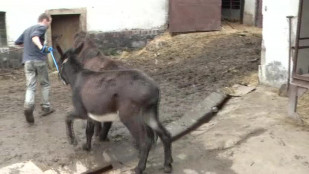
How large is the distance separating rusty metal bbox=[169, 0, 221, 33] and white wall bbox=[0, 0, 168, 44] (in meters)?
0.30

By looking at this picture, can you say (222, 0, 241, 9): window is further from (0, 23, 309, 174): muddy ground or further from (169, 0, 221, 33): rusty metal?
(0, 23, 309, 174): muddy ground

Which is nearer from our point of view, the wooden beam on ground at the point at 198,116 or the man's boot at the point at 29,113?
the wooden beam on ground at the point at 198,116

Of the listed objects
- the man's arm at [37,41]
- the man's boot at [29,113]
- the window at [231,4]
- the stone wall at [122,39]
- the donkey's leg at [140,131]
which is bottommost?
the man's boot at [29,113]

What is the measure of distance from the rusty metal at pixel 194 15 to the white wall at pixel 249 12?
5.03ft

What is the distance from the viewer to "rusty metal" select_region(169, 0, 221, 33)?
1144 centimetres

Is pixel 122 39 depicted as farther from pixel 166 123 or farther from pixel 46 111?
pixel 166 123

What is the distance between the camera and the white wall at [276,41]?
21.2 feet

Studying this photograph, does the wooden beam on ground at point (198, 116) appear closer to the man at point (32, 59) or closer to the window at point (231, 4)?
the man at point (32, 59)

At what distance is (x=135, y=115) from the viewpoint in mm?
4137

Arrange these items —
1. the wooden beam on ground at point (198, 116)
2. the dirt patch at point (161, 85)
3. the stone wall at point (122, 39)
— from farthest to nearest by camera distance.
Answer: the stone wall at point (122, 39) < the wooden beam on ground at point (198, 116) < the dirt patch at point (161, 85)

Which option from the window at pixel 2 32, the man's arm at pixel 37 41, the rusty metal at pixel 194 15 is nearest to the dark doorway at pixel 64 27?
the window at pixel 2 32

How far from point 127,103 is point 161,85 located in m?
3.60

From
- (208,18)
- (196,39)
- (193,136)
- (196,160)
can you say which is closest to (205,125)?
(193,136)

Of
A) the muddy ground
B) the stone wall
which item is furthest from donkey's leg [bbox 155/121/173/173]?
the stone wall
